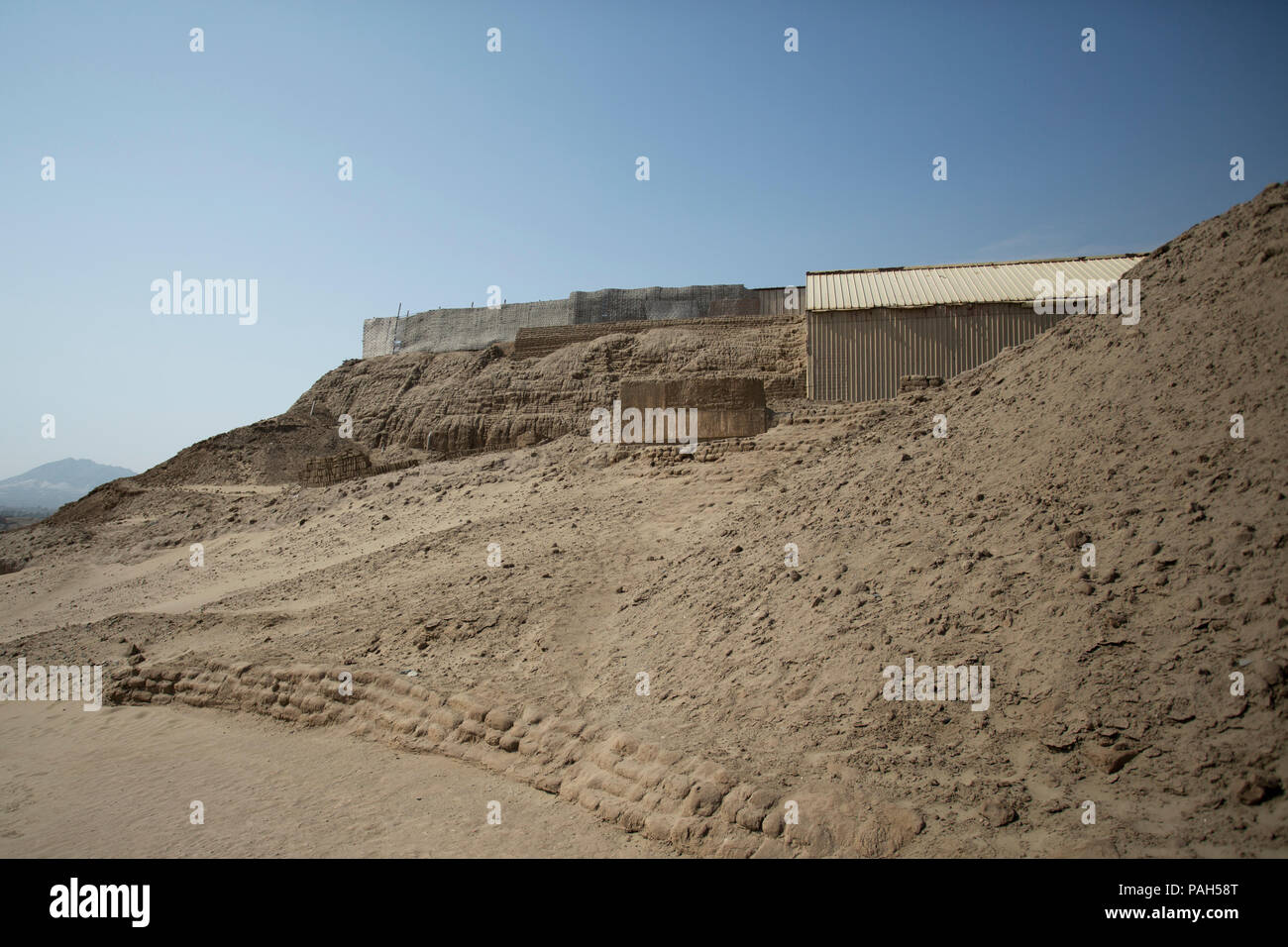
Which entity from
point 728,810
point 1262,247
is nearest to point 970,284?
point 1262,247

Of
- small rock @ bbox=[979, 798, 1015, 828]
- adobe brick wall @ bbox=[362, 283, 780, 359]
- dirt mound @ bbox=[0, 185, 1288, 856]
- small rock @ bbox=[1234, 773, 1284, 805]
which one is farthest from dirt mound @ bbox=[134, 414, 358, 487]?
small rock @ bbox=[1234, 773, 1284, 805]

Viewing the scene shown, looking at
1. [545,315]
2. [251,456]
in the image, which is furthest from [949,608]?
[545,315]

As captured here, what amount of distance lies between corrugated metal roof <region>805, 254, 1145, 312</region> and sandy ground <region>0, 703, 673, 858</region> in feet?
48.5

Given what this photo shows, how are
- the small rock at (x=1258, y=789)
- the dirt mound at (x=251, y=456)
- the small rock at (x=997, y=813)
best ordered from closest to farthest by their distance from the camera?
the small rock at (x=1258, y=789), the small rock at (x=997, y=813), the dirt mound at (x=251, y=456)

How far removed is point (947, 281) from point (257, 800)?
18215mm

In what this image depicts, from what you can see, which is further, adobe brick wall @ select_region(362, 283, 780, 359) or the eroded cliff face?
adobe brick wall @ select_region(362, 283, 780, 359)

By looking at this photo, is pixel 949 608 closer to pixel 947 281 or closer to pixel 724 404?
pixel 724 404

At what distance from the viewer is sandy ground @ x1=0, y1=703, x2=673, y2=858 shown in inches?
204

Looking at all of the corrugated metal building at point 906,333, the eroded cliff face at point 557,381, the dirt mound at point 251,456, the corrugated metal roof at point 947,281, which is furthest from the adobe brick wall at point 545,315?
the corrugated metal building at point 906,333

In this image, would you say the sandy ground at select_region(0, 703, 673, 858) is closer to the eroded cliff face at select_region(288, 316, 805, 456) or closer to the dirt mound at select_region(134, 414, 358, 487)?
the dirt mound at select_region(134, 414, 358, 487)

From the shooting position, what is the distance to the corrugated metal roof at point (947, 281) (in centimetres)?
1883

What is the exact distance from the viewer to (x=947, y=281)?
778 inches

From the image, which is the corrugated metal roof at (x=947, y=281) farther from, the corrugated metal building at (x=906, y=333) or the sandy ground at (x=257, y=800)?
the sandy ground at (x=257, y=800)

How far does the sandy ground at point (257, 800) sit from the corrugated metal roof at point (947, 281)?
14.8 meters
